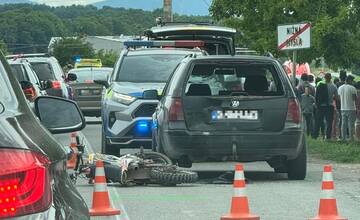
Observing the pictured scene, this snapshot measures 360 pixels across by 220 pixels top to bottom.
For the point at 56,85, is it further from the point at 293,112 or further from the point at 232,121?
the point at 293,112

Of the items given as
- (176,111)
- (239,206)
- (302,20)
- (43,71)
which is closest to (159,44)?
(176,111)

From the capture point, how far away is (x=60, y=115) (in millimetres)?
4414

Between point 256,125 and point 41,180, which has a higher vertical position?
point 41,180

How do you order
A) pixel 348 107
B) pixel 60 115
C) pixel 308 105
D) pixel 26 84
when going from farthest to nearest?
pixel 308 105 → pixel 348 107 → pixel 26 84 → pixel 60 115

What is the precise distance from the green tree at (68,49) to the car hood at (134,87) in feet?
226

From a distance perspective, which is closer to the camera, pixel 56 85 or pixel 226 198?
pixel 226 198

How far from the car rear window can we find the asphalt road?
3.83 ft

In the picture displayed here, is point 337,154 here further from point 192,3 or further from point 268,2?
point 192,3

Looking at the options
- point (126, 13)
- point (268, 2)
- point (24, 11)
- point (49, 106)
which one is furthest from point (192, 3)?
point (49, 106)

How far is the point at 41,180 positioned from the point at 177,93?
27.0 feet

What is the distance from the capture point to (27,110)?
11.2ft

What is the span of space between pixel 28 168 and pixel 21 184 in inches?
2.4

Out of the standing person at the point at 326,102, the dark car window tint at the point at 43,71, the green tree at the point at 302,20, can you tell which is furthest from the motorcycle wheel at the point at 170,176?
the dark car window tint at the point at 43,71

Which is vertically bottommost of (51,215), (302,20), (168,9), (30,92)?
(30,92)
